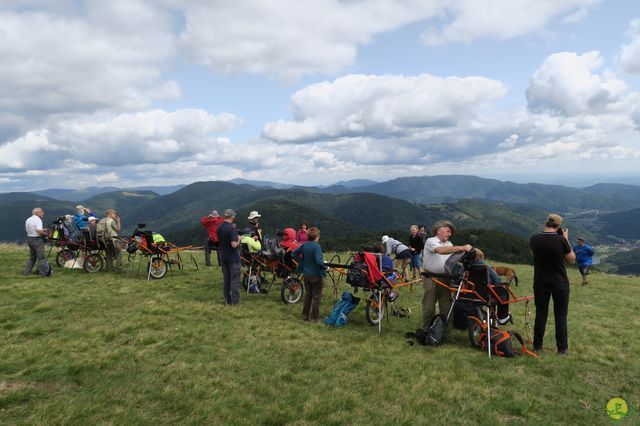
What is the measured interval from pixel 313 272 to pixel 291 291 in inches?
99.9

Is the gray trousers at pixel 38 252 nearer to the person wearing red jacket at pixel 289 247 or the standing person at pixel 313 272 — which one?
the person wearing red jacket at pixel 289 247

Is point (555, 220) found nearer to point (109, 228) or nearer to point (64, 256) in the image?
point (109, 228)

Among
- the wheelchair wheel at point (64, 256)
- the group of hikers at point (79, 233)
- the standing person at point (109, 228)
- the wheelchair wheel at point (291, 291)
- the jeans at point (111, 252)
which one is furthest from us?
the wheelchair wheel at point (64, 256)

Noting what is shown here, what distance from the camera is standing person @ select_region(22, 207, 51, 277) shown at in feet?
43.8

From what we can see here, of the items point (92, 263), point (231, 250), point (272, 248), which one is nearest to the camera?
point (231, 250)

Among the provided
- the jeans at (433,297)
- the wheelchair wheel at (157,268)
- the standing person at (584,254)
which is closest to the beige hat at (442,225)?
the jeans at (433,297)

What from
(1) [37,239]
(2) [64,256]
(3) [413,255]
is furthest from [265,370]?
(2) [64,256]

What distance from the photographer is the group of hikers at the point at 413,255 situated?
25.7ft

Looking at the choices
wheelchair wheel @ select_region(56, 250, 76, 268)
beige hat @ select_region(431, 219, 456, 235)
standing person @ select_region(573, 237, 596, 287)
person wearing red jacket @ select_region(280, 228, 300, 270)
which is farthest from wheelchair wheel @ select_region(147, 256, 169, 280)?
standing person @ select_region(573, 237, 596, 287)

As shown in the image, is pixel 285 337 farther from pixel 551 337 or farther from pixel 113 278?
pixel 113 278

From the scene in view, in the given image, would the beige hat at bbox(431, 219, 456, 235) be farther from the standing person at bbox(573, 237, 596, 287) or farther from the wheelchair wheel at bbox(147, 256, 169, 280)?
the standing person at bbox(573, 237, 596, 287)

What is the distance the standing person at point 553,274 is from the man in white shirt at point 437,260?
1.57m

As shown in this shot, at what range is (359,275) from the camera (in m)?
9.79

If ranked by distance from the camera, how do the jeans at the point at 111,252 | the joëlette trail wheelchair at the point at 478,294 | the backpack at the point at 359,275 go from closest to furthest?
the joëlette trail wheelchair at the point at 478,294 → the backpack at the point at 359,275 → the jeans at the point at 111,252
